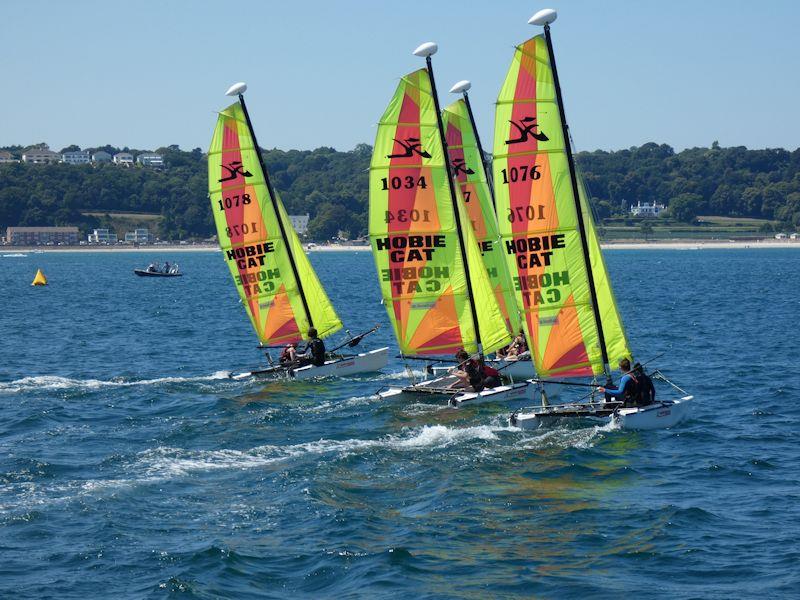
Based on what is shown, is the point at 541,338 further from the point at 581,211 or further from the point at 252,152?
the point at 252,152

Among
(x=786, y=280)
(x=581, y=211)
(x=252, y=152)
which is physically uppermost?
(x=252, y=152)

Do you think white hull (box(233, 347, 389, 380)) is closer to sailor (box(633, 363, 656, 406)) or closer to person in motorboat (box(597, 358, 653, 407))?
person in motorboat (box(597, 358, 653, 407))

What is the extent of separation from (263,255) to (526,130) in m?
15.1

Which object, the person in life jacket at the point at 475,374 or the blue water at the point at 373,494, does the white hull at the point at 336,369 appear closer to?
the blue water at the point at 373,494

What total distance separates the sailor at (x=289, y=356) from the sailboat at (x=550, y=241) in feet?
38.5

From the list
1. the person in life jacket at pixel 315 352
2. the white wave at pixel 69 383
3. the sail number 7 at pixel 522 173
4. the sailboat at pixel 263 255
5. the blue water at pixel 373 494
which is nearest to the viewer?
the blue water at pixel 373 494

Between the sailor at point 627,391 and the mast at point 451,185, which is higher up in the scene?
the mast at point 451,185

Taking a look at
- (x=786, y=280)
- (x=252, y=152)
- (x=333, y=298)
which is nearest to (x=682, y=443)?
(x=252, y=152)

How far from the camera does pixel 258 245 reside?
140 feet

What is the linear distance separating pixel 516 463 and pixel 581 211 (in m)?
7.18

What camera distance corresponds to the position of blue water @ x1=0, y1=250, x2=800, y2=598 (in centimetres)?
2033

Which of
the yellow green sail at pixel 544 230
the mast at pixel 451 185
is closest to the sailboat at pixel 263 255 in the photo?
the mast at pixel 451 185

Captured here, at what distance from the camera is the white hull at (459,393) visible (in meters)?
33.5

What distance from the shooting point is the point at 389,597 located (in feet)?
63.8
